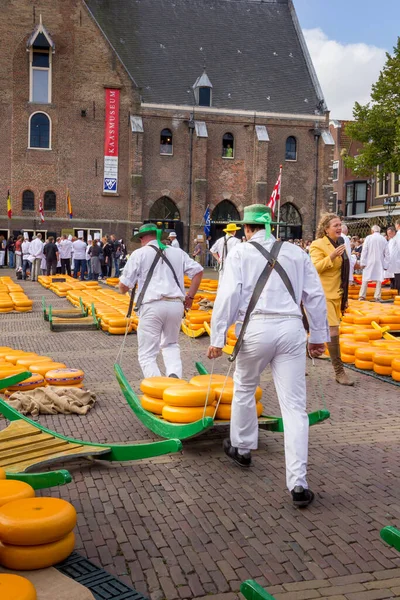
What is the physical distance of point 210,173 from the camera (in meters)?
45.2

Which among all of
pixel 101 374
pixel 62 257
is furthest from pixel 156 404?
pixel 62 257

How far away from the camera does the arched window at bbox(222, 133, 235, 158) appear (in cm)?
4559

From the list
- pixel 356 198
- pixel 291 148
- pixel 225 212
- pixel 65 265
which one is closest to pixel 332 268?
pixel 65 265

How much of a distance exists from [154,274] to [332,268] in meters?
2.52

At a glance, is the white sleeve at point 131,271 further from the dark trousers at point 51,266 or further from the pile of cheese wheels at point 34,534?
the dark trousers at point 51,266

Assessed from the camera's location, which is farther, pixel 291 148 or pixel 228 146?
pixel 291 148

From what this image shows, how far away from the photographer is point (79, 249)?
96.9 feet

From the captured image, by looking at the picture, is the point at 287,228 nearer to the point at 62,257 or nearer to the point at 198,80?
the point at 198,80

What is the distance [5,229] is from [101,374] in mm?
32975

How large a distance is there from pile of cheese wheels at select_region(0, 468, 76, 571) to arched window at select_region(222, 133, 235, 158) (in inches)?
1705

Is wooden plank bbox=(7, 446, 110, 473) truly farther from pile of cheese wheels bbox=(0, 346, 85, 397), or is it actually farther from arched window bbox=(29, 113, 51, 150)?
arched window bbox=(29, 113, 51, 150)

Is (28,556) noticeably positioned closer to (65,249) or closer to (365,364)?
(365,364)

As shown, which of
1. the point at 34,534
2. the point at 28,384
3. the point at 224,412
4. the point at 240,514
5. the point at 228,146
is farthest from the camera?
the point at 228,146

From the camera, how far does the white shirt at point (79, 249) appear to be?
2941 centimetres
